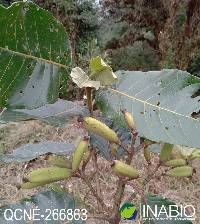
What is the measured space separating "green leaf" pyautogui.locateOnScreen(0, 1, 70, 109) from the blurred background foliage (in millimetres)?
3904

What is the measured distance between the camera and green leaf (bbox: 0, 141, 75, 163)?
2.65 feet

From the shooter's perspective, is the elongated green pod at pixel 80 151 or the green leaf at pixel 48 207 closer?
the elongated green pod at pixel 80 151

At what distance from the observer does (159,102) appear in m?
0.67

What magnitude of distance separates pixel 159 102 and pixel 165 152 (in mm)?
122

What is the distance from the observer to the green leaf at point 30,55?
2.10 feet

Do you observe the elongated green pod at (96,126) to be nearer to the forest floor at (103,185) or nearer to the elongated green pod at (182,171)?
the elongated green pod at (182,171)

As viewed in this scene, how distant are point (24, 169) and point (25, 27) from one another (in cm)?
241

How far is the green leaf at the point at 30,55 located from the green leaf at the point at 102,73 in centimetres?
7

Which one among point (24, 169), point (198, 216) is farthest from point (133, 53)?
point (198, 216)

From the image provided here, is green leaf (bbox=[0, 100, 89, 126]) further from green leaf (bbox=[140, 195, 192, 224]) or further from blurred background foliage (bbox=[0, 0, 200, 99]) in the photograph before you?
blurred background foliage (bbox=[0, 0, 200, 99])

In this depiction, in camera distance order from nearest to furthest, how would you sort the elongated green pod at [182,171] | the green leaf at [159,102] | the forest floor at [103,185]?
the green leaf at [159,102], the elongated green pod at [182,171], the forest floor at [103,185]

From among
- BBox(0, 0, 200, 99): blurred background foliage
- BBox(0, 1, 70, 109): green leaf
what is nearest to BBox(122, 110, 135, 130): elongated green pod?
BBox(0, 1, 70, 109): green leaf

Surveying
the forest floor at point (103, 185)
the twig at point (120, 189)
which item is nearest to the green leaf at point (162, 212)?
the twig at point (120, 189)

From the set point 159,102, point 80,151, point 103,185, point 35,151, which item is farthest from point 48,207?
point 103,185
